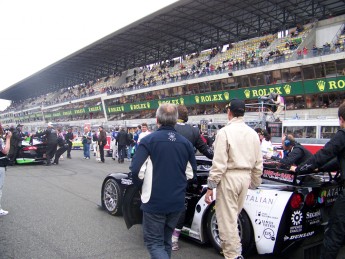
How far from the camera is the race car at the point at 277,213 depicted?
3.77m

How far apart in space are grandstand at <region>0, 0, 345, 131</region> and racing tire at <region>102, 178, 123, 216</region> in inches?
641

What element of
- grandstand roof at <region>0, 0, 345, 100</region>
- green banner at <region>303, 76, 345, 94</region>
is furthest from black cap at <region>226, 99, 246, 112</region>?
grandstand roof at <region>0, 0, 345, 100</region>

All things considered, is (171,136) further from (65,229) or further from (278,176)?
(65,229)

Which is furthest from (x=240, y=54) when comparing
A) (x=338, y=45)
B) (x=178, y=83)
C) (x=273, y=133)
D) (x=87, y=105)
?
(x=87, y=105)

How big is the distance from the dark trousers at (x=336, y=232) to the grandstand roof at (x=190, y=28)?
34.2 meters

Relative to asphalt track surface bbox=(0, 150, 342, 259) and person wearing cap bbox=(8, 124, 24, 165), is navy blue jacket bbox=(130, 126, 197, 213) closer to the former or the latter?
asphalt track surface bbox=(0, 150, 342, 259)

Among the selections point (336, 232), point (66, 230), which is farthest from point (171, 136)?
point (66, 230)

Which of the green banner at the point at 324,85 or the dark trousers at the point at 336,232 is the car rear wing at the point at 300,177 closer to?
the dark trousers at the point at 336,232

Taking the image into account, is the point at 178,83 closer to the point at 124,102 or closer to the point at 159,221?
the point at 124,102

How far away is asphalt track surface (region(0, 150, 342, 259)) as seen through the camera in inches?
167

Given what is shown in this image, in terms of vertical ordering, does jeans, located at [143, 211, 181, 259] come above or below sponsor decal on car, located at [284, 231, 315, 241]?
above

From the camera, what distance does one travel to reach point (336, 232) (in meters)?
3.40

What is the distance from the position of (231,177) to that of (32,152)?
39.6 ft

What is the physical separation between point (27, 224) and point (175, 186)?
10.8ft
